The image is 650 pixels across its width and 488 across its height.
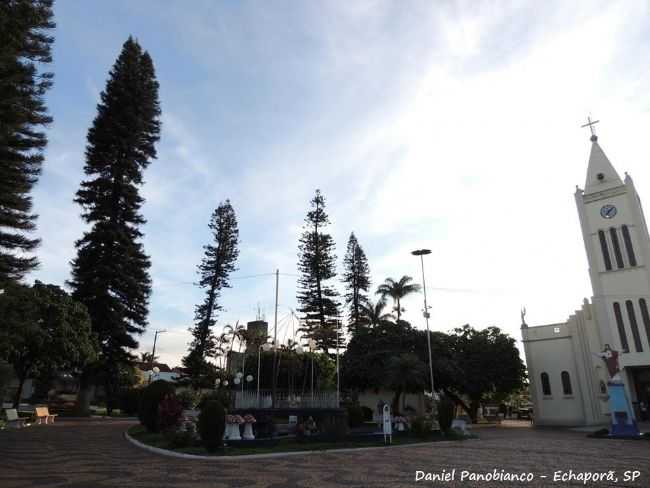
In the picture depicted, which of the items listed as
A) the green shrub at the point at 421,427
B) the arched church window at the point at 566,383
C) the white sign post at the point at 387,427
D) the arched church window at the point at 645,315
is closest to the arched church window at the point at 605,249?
the arched church window at the point at 645,315

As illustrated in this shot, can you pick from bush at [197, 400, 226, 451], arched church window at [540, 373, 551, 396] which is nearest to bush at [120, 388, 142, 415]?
bush at [197, 400, 226, 451]

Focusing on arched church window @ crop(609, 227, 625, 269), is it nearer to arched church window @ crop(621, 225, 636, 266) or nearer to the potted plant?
arched church window @ crop(621, 225, 636, 266)

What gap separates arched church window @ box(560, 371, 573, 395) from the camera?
23953 millimetres

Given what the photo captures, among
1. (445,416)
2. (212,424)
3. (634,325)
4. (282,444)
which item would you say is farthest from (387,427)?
(634,325)

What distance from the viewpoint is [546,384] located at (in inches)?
977

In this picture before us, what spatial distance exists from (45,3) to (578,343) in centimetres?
2937

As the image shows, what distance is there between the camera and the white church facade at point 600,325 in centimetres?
2144

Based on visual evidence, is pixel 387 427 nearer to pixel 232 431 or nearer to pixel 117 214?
pixel 232 431

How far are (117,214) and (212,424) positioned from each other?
64.3 feet

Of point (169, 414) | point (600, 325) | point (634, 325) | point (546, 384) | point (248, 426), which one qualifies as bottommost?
point (248, 426)

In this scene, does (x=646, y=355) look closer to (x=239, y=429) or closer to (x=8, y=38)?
Result: (x=239, y=429)

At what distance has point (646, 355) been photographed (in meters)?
20.7

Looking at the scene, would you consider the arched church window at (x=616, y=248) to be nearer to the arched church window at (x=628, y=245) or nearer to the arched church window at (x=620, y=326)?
the arched church window at (x=628, y=245)

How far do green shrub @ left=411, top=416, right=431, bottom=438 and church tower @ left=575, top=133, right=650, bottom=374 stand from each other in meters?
12.8
